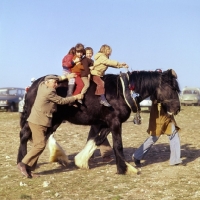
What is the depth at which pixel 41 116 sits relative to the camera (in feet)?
25.4

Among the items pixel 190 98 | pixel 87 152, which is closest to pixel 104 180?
pixel 87 152

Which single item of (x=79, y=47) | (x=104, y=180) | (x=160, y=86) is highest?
(x=79, y=47)

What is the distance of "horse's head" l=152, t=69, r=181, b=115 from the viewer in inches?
334

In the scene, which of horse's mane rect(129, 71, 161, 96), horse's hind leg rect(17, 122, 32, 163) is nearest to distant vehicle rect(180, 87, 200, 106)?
horse's mane rect(129, 71, 161, 96)

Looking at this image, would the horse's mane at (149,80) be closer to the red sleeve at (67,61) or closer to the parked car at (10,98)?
the red sleeve at (67,61)

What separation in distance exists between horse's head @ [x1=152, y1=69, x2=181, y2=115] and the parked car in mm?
21944

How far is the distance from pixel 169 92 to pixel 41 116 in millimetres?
2553

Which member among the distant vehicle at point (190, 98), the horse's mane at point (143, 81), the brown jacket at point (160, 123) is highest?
the horse's mane at point (143, 81)

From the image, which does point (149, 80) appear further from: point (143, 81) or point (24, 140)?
point (24, 140)

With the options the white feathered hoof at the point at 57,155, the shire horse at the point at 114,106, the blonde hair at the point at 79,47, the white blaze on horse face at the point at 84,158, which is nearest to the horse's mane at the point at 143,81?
the shire horse at the point at 114,106

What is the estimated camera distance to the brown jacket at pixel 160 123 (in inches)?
344

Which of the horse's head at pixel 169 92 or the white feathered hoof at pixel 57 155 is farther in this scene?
the white feathered hoof at pixel 57 155

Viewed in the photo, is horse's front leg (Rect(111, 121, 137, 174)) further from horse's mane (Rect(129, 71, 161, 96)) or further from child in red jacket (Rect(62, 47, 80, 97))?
child in red jacket (Rect(62, 47, 80, 97))

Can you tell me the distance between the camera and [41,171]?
850cm
